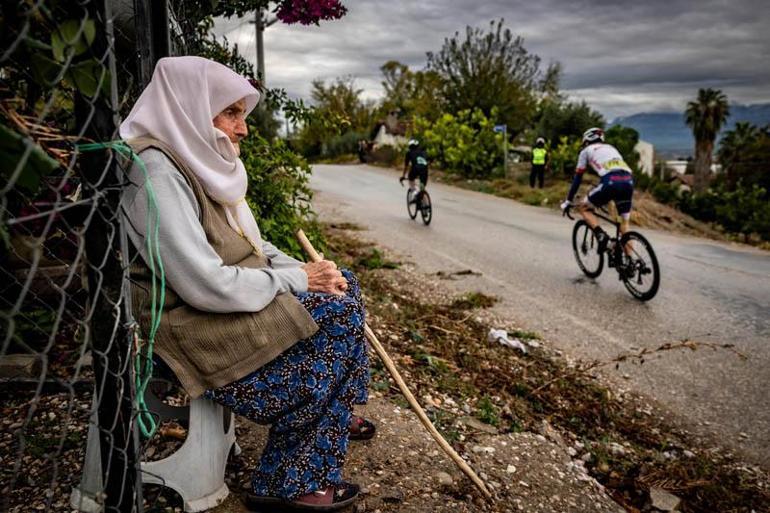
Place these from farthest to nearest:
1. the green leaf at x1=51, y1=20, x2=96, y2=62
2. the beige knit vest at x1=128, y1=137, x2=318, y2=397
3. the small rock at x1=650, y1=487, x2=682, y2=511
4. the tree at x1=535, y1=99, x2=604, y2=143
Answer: the tree at x1=535, y1=99, x2=604, y2=143 < the small rock at x1=650, y1=487, x2=682, y2=511 < the beige knit vest at x1=128, y1=137, x2=318, y2=397 < the green leaf at x1=51, y1=20, x2=96, y2=62

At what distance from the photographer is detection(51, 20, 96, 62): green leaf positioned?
122 centimetres

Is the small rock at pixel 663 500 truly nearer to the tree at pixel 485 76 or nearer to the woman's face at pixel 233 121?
the woman's face at pixel 233 121

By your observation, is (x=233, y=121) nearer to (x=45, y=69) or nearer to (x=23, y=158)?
(x=45, y=69)

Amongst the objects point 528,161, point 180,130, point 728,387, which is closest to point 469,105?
point 528,161

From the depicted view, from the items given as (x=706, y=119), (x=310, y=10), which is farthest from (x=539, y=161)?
(x=706, y=119)

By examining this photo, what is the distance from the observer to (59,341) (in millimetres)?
3605

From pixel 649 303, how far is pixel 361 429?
15.1ft

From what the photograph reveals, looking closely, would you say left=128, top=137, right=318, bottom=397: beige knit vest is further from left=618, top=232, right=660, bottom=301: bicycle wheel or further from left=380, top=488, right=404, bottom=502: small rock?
left=618, top=232, right=660, bottom=301: bicycle wheel

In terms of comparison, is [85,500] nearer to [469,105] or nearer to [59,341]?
[59,341]

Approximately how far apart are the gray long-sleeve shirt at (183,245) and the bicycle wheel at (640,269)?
18.1 ft

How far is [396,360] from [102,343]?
2878 mm

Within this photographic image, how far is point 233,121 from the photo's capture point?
2428 millimetres

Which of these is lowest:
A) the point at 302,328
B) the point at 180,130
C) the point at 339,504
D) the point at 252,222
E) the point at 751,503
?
the point at 751,503

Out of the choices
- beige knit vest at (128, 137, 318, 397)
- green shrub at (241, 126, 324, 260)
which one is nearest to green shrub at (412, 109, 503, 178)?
green shrub at (241, 126, 324, 260)
